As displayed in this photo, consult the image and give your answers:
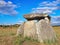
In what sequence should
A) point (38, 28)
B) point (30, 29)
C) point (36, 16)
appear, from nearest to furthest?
1. point (38, 28)
2. point (30, 29)
3. point (36, 16)

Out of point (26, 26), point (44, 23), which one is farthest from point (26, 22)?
point (44, 23)

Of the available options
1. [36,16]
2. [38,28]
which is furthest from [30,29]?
[36,16]

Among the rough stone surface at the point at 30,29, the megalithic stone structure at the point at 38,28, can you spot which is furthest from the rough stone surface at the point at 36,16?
the rough stone surface at the point at 30,29

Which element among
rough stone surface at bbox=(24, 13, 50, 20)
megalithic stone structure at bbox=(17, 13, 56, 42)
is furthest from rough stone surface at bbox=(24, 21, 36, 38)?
rough stone surface at bbox=(24, 13, 50, 20)

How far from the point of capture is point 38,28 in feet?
49.8

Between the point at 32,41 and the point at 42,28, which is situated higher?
the point at 42,28

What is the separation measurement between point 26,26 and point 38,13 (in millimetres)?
1463

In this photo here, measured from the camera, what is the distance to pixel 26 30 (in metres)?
15.8

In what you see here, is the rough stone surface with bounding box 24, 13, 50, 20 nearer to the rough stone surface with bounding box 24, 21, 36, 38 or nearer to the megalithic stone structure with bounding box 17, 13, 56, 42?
the megalithic stone structure with bounding box 17, 13, 56, 42

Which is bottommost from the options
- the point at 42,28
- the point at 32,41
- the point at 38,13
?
the point at 32,41

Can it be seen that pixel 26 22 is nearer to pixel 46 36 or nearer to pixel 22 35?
pixel 22 35

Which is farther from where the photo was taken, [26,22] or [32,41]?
[26,22]

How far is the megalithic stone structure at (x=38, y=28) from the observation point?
15.1 meters

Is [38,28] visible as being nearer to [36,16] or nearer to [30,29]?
[30,29]
